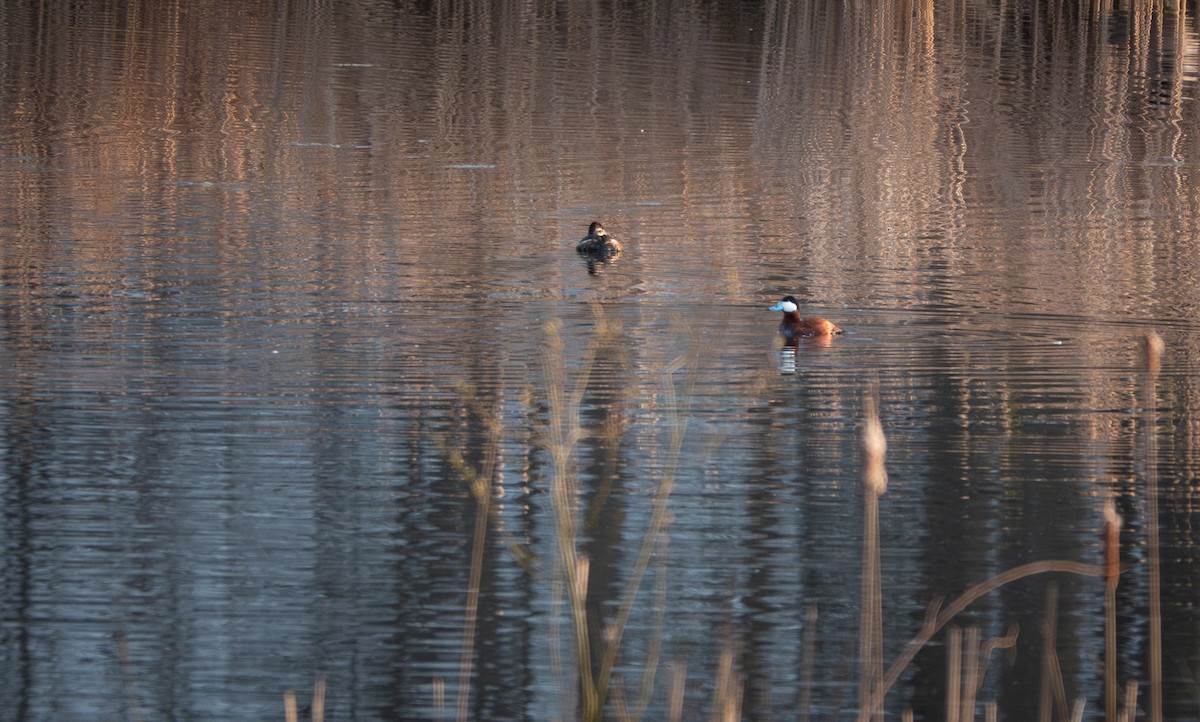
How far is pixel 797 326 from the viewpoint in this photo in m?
10.2

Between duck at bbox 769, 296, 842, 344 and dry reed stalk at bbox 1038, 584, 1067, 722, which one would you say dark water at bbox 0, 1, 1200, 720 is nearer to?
dry reed stalk at bbox 1038, 584, 1067, 722

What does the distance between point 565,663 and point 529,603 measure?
1.59 feet

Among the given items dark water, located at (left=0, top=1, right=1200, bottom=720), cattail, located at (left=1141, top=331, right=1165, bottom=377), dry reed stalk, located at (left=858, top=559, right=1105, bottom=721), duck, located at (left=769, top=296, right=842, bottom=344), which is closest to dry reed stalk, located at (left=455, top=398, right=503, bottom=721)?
dark water, located at (left=0, top=1, right=1200, bottom=720)

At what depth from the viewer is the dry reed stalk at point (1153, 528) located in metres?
4.16

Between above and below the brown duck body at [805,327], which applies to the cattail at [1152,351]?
below

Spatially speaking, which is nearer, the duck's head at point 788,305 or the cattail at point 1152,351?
the cattail at point 1152,351

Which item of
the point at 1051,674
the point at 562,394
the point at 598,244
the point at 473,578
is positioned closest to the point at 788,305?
the point at 598,244

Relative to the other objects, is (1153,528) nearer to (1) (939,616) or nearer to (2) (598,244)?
(1) (939,616)

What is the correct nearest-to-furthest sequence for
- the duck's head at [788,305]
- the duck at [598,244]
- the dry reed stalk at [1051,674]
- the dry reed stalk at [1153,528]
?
the dry reed stalk at [1153,528] → the dry reed stalk at [1051,674] → the duck's head at [788,305] → the duck at [598,244]

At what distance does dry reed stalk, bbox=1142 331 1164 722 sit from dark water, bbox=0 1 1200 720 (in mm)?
59

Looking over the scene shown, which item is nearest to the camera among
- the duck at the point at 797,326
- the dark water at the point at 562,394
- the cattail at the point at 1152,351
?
the cattail at the point at 1152,351

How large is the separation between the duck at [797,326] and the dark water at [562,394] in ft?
0.57

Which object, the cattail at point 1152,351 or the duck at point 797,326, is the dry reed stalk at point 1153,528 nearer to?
the cattail at point 1152,351

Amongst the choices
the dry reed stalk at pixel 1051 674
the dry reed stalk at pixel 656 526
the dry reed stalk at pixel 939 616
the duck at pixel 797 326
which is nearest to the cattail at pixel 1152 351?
the dry reed stalk at pixel 939 616
